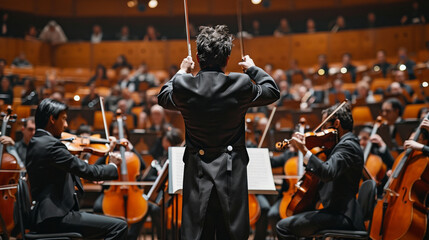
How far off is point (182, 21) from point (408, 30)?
5.82m

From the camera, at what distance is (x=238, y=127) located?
2.28 m

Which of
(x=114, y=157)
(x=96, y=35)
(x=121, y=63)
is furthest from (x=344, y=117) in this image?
(x=96, y=35)

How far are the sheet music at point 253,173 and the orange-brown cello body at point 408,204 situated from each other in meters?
1.00

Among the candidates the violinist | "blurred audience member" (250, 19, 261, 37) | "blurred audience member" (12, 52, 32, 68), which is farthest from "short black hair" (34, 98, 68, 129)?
"blurred audience member" (250, 19, 261, 37)

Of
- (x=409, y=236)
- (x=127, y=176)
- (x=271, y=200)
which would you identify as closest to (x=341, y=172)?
(x=409, y=236)

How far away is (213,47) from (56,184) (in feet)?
4.66

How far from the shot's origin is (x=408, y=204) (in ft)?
10.7

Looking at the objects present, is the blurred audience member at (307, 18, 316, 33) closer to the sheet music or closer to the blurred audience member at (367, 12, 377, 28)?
the blurred audience member at (367, 12, 377, 28)

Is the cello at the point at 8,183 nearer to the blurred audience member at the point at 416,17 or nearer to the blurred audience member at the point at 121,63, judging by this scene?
the blurred audience member at the point at 121,63

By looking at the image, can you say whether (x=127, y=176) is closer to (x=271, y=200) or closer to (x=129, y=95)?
(x=271, y=200)

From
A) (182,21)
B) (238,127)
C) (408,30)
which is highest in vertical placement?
(182,21)

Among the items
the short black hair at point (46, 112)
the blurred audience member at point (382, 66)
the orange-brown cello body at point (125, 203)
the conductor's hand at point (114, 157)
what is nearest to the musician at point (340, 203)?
the conductor's hand at point (114, 157)

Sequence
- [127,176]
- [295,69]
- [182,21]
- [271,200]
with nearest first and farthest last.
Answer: [127,176], [271,200], [295,69], [182,21]

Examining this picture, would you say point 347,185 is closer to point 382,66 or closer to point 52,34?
point 382,66
